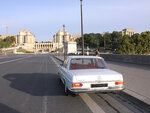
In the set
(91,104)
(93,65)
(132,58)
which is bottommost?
(91,104)

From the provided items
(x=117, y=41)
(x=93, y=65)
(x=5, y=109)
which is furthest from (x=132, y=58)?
(x=117, y=41)

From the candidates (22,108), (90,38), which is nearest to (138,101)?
(22,108)

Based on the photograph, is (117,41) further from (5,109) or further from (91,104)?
(5,109)

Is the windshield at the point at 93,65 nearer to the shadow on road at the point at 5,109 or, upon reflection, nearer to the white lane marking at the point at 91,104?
the white lane marking at the point at 91,104

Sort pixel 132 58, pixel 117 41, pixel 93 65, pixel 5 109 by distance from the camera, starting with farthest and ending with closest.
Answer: pixel 117 41, pixel 132 58, pixel 93 65, pixel 5 109

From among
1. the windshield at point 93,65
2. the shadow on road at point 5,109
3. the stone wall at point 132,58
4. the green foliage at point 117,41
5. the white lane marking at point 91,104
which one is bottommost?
the white lane marking at point 91,104

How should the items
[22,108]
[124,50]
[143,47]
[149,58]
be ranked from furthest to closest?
[143,47], [124,50], [149,58], [22,108]

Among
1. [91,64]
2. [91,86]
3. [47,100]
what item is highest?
[91,64]

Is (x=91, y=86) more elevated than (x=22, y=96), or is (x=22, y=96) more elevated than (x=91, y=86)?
(x=91, y=86)

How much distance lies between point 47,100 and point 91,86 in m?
1.63

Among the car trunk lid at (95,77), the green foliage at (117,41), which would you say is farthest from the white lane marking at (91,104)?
the green foliage at (117,41)

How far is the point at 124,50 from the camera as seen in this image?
Result: 138 ft

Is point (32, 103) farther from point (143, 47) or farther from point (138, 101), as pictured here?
point (143, 47)

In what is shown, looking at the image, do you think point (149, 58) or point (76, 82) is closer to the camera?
point (76, 82)
